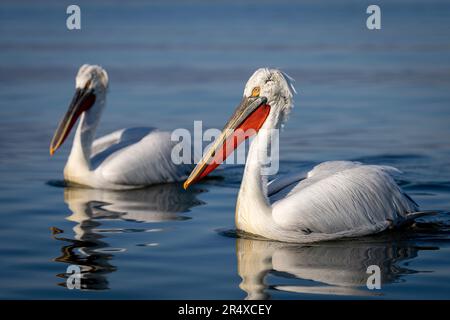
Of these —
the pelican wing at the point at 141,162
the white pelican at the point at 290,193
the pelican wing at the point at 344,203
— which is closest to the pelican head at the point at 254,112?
the white pelican at the point at 290,193

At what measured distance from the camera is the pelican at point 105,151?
9.27 m

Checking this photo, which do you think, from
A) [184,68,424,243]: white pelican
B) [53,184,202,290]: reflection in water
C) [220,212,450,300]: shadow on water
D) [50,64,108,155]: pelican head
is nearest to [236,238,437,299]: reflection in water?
[220,212,450,300]: shadow on water

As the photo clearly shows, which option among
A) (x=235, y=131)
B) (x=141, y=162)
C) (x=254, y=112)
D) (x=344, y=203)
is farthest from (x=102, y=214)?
(x=344, y=203)

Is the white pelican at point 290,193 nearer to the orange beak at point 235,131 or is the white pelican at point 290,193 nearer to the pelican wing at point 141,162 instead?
the orange beak at point 235,131

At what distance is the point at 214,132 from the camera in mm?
11227

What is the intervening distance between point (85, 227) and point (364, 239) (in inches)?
88.2

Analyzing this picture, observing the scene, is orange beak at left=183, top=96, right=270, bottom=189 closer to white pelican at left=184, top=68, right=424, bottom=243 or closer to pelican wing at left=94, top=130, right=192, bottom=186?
white pelican at left=184, top=68, right=424, bottom=243

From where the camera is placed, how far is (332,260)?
21.2ft

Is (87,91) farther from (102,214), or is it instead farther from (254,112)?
(254,112)

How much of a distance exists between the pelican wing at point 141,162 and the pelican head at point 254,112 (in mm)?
2278

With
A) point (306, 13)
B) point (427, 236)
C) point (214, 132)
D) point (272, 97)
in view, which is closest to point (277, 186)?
point (272, 97)

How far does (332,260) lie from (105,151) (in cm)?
397
